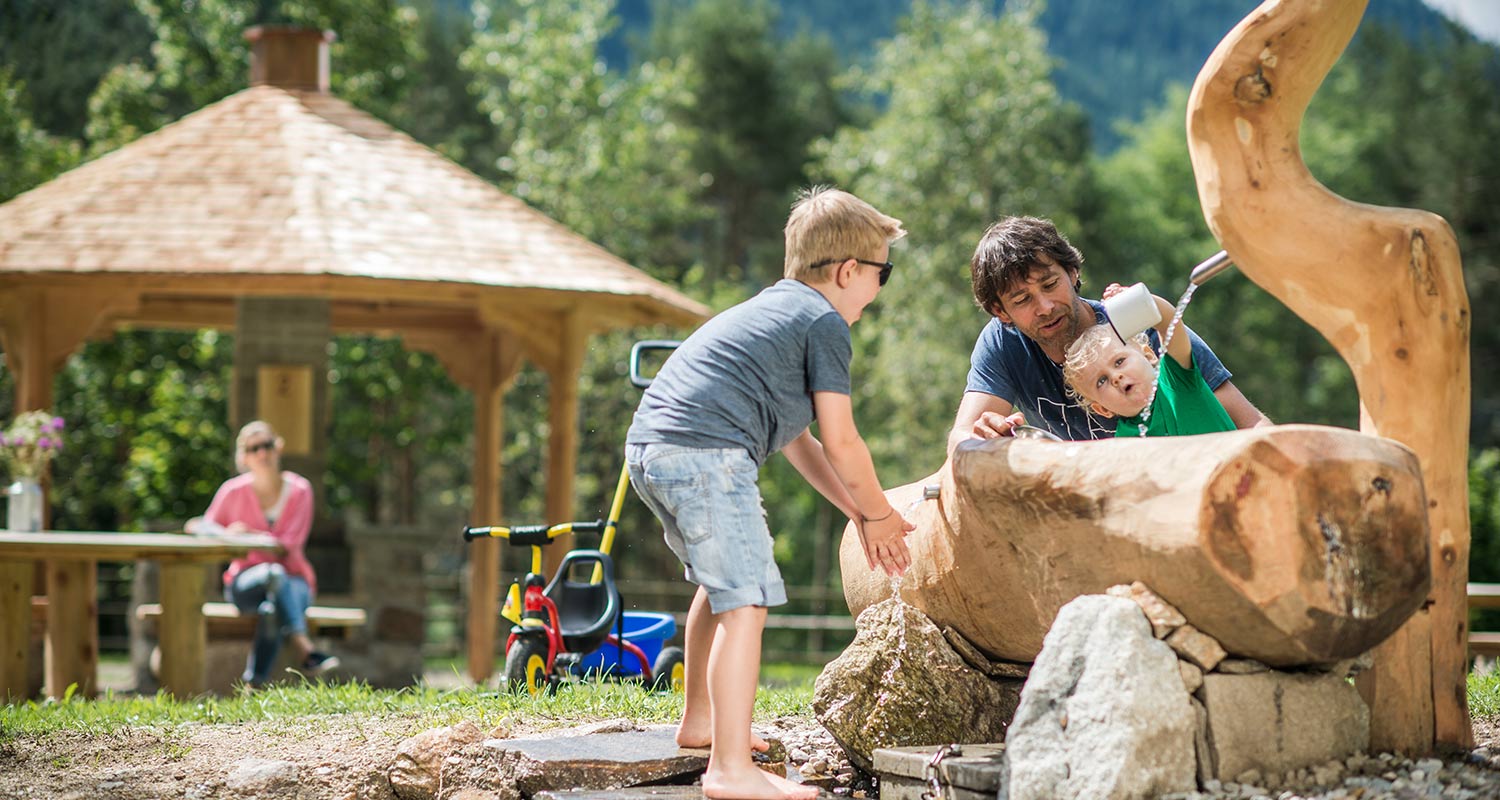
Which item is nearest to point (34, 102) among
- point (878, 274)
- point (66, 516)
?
point (66, 516)

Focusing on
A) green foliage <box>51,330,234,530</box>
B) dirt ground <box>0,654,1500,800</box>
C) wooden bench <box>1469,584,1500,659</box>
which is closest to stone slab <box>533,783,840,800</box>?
dirt ground <box>0,654,1500,800</box>

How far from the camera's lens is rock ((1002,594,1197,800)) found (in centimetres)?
292

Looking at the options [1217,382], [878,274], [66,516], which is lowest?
[66,516]

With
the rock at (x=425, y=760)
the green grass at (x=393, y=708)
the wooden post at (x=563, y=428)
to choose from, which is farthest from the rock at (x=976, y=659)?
the wooden post at (x=563, y=428)

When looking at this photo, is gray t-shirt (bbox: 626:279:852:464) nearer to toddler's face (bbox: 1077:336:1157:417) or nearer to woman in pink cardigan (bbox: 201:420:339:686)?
toddler's face (bbox: 1077:336:1157:417)

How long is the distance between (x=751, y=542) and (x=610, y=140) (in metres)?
15.5

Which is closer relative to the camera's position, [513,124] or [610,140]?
[610,140]

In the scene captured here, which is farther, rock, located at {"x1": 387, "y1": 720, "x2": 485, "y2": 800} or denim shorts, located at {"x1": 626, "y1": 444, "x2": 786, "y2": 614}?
rock, located at {"x1": 387, "y1": 720, "x2": 485, "y2": 800}

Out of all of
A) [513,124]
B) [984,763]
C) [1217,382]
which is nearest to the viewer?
[984,763]

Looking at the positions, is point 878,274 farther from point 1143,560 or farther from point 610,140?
point 610,140

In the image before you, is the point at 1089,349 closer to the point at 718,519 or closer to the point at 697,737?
the point at 718,519

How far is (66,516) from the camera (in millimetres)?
17734

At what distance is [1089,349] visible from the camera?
369 cm

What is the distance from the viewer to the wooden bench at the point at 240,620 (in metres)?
8.90
